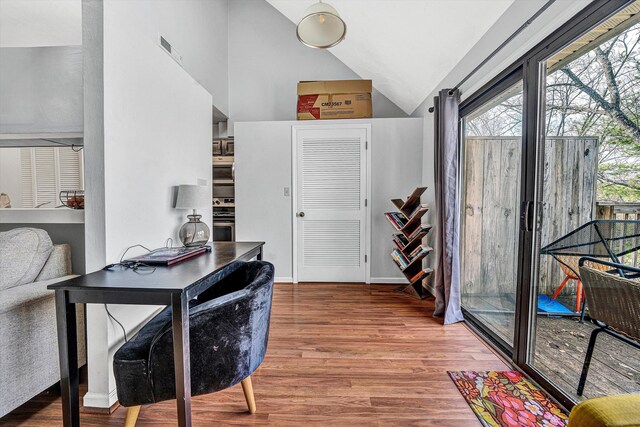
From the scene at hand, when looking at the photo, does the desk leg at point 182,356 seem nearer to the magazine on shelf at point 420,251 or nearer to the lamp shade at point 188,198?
the lamp shade at point 188,198

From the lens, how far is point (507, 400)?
1.55m

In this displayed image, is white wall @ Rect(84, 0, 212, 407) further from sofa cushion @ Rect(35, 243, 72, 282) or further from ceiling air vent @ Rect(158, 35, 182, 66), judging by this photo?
sofa cushion @ Rect(35, 243, 72, 282)

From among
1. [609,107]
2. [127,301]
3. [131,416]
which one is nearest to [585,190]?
[609,107]

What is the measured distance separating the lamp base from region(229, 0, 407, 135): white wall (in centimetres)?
241

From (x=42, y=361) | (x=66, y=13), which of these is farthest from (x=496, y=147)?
(x=66, y=13)

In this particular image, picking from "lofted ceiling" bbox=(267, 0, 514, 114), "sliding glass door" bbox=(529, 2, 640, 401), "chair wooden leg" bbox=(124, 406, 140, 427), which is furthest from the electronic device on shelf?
"sliding glass door" bbox=(529, 2, 640, 401)

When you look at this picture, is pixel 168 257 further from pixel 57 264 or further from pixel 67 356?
pixel 57 264

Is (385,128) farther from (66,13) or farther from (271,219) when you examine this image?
(66,13)

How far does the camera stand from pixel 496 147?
2.32m

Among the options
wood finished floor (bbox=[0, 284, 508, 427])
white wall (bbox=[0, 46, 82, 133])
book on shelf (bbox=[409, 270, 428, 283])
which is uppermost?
white wall (bbox=[0, 46, 82, 133])

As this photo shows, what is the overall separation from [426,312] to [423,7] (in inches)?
103

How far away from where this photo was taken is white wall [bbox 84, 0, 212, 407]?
4.99 ft

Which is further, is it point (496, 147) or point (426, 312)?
point (426, 312)

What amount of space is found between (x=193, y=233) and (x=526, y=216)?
2.23 metres
